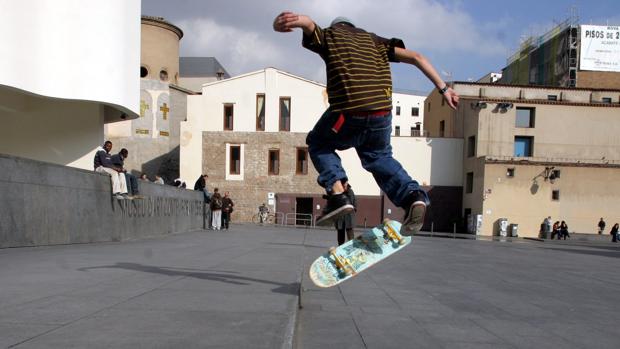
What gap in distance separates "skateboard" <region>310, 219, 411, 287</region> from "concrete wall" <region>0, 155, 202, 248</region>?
6.32 metres

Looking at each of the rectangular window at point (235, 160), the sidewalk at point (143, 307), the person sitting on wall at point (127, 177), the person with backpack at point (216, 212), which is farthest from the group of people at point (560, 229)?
the sidewalk at point (143, 307)

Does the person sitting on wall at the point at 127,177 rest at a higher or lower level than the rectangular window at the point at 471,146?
lower

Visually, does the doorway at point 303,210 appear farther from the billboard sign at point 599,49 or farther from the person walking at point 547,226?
the billboard sign at point 599,49

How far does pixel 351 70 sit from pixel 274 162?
35978 millimetres

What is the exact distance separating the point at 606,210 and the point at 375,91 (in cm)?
4045

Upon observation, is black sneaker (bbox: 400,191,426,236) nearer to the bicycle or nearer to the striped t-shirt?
the striped t-shirt

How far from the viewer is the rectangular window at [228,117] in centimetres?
3953

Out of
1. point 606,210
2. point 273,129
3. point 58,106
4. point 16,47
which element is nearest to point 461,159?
point 606,210

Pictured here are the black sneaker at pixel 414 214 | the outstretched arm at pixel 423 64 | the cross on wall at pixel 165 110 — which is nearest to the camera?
the black sneaker at pixel 414 214

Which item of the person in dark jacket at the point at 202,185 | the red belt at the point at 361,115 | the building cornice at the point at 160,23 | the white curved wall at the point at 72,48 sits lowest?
the person in dark jacket at the point at 202,185

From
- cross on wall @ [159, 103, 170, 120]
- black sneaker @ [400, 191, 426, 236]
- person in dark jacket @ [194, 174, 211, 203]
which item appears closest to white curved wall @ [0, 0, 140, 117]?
person in dark jacket @ [194, 174, 211, 203]

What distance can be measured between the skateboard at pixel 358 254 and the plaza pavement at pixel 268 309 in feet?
0.89

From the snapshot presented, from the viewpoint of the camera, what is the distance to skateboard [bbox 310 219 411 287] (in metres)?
4.10

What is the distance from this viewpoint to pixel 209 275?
527 cm
